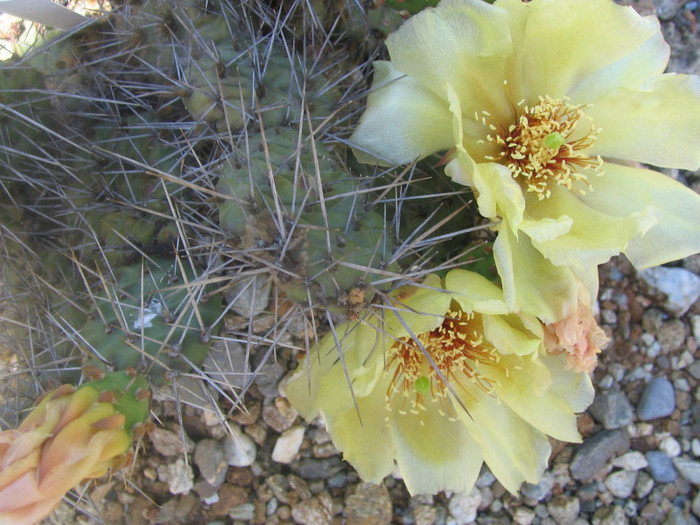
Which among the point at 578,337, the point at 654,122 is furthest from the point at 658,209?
the point at 578,337

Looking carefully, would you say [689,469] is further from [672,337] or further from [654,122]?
[654,122]

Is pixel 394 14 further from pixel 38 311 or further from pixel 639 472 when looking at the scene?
pixel 639 472

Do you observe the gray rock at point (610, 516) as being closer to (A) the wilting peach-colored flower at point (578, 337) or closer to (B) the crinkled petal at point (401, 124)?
(A) the wilting peach-colored flower at point (578, 337)

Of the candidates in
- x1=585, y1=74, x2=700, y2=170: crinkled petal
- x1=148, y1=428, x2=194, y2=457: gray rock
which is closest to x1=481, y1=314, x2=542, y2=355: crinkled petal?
x1=585, y1=74, x2=700, y2=170: crinkled petal

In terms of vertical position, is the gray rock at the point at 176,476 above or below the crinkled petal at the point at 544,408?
below

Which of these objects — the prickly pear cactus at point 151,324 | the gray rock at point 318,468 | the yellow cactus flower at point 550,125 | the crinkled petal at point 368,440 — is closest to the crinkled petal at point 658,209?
the yellow cactus flower at point 550,125

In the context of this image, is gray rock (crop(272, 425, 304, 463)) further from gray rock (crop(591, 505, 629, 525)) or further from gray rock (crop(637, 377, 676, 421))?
gray rock (crop(637, 377, 676, 421))
